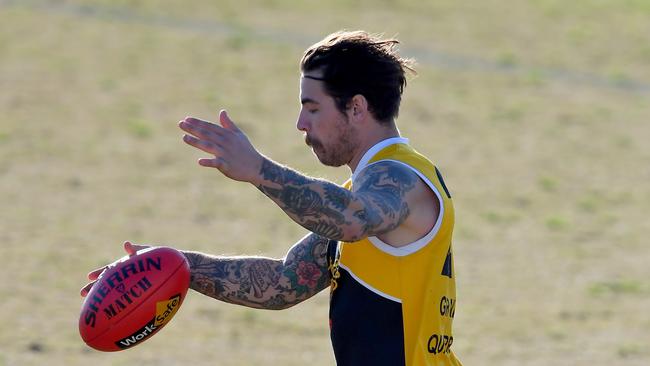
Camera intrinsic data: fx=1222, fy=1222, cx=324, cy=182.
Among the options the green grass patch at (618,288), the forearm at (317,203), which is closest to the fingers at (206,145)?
the forearm at (317,203)

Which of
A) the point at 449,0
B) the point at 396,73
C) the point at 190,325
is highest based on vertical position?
the point at 449,0

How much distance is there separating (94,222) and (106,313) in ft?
25.2

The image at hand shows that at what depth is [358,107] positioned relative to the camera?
489cm

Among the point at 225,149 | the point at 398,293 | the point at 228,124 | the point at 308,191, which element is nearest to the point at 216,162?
the point at 225,149

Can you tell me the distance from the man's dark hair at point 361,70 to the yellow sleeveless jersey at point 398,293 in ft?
0.56

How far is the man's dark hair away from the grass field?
4.78m

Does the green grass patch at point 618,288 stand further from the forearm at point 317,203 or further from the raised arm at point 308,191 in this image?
the forearm at point 317,203

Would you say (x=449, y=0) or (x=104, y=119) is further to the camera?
(x=449, y=0)

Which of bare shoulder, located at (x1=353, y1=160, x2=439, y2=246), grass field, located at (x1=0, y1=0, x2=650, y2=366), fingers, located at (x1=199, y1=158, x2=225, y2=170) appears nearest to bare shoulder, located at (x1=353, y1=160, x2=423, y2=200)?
bare shoulder, located at (x1=353, y1=160, x2=439, y2=246)

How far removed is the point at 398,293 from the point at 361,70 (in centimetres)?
91

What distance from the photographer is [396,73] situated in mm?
4980

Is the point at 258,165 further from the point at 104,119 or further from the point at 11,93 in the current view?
the point at 11,93

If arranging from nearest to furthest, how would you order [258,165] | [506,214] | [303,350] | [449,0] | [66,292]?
[258,165]
[303,350]
[66,292]
[506,214]
[449,0]

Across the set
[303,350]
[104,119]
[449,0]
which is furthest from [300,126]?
[449,0]
